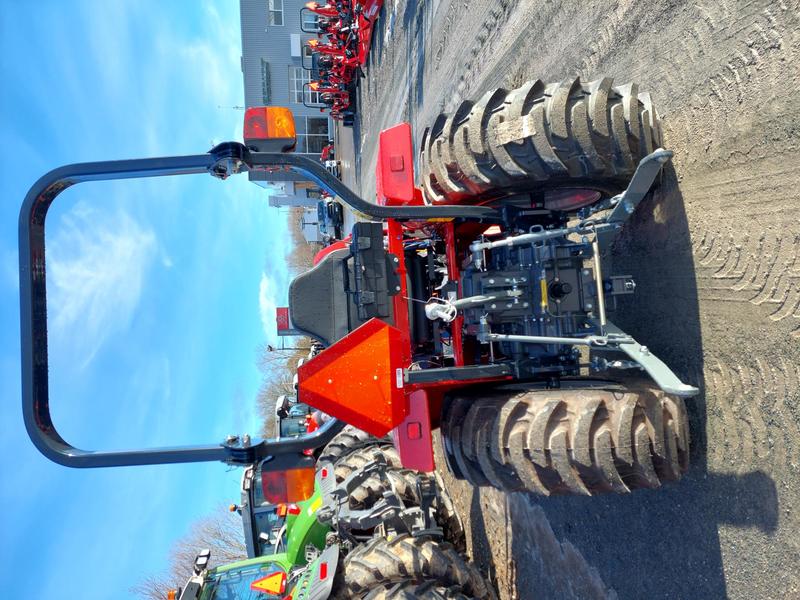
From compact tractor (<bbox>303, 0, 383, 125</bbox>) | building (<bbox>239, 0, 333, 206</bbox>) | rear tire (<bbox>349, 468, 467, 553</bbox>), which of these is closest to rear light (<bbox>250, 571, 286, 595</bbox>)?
rear tire (<bbox>349, 468, 467, 553</bbox>)

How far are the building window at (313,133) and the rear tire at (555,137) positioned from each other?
20992 millimetres

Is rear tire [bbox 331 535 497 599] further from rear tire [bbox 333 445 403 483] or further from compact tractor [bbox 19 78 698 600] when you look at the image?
compact tractor [bbox 19 78 698 600]

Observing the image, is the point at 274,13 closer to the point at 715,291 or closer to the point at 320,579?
the point at 320,579

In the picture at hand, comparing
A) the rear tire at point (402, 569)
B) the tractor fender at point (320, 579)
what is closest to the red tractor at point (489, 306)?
the rear tire at point (402, 569)

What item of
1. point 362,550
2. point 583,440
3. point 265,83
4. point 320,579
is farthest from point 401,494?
point 265,83

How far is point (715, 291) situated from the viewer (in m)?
2.92

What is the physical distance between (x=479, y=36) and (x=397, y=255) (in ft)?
14.1

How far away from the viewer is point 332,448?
7.42 metres

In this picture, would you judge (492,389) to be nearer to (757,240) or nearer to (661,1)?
(757,240)

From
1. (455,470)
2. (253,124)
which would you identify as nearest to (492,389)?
(455,470)

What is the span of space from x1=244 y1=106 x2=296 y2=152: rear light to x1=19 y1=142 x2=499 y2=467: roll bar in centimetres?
9

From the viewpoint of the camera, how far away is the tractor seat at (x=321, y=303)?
3184mm

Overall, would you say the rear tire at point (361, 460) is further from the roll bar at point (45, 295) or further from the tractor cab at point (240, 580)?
the roll bar at point (45, 295)

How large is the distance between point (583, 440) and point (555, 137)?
152cm
